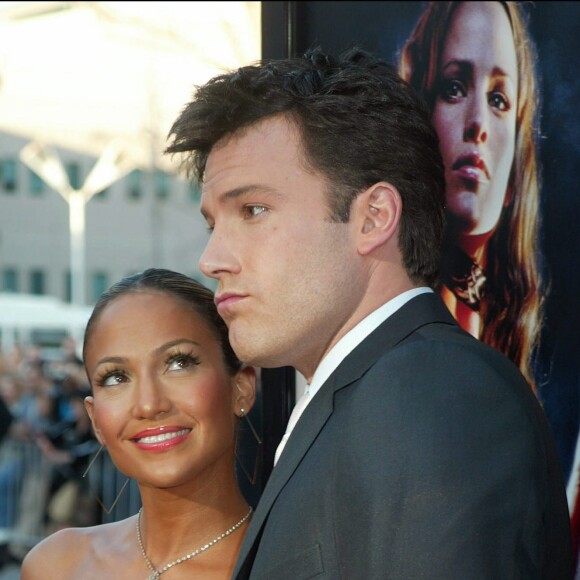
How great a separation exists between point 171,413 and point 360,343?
0.56 meters

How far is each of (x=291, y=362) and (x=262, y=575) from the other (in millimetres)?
337

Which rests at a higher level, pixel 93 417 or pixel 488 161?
pixel 488 161

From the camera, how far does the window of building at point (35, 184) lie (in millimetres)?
11453

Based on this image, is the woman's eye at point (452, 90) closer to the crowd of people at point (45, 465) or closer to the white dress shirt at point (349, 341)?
the white dress shirt at point (349, 341)

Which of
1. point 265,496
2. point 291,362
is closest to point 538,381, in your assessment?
point 291,362

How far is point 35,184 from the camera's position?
1155 centimetres

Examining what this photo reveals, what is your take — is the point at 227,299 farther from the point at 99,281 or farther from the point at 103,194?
the point at 103,194

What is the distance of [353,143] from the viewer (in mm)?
1599

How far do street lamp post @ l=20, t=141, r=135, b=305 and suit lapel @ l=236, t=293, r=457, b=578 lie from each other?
7427 millimetres

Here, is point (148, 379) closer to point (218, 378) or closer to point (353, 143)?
point (218, 378)

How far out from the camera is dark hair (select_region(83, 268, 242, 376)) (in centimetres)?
203

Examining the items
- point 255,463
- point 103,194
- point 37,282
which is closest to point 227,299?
point 255,463

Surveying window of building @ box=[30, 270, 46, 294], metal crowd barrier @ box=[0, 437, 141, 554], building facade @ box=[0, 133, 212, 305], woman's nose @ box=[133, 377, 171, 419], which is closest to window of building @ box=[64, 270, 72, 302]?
building facade @ box=[0, 133, 212, 305]

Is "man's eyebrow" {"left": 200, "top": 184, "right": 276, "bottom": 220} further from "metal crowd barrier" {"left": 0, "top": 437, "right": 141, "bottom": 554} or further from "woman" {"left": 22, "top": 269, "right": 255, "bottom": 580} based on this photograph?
"metal crowd barrier" {"left": 0, "top": 437, "right": 141, "bottom": 554}
